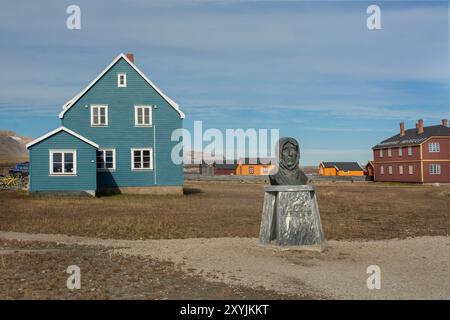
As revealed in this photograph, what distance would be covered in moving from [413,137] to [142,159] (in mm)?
46100

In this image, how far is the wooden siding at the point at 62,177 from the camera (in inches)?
1225

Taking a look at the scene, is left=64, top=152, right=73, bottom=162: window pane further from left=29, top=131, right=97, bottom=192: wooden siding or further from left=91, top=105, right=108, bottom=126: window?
left=91, top=105, right=108, bottom=126: window

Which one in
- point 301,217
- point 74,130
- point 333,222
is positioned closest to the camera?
point 301,217

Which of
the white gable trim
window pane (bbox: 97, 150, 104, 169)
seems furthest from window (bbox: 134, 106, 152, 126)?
the white gable trim

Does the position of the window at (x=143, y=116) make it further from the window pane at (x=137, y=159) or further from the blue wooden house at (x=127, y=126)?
the window pane at (x=137, y=159)

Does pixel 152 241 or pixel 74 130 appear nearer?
pixel 152 241

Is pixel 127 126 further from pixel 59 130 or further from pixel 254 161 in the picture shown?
pixel 254 161

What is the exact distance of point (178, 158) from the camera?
35.5 meters

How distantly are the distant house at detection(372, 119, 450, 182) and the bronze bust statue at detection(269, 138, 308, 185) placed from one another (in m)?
54.2

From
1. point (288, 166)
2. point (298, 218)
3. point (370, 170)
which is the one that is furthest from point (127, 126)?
point (370, 170)

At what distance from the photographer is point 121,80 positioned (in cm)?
3512
